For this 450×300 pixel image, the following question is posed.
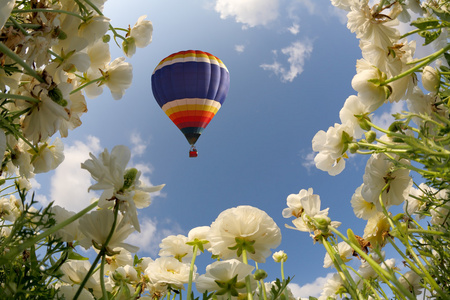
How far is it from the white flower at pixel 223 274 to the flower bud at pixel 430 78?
619mm

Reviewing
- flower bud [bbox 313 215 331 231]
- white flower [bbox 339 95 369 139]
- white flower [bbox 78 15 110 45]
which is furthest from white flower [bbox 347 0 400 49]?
white flower [bbox 78 15 110 45]

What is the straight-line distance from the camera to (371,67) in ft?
2.79

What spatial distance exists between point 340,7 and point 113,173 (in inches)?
A: 30.2

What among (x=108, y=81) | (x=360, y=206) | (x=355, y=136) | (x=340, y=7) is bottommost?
(x=360, y=206)

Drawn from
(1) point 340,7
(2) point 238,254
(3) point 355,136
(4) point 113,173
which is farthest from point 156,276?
(1) point 340,7

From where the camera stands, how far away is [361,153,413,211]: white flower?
2.71 feet

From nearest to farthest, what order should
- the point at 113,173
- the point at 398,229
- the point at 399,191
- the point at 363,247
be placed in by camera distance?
the point at 113,173
the point at 398,229
the point at 399,191
the point at 363,247

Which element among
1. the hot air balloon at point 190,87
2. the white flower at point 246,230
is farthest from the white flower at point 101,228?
the hot air balloon at point 190,87

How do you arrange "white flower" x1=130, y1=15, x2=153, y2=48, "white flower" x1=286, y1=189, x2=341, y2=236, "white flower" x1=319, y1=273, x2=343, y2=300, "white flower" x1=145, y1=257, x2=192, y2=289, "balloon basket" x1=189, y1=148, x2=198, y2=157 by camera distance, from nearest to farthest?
"white flower" x1=145, y1=257, x2=192, y2=289
"white flower" x1=286, y1=189, x2=341, y2=236
"white flower" x1=130, y1=15, x2=153, y2=48
"white flower" x1=319, y1=273, x2=343, y2=300
"balloon basket" x1=189, y1=148, x2=198, y2=157

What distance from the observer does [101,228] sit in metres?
0.54

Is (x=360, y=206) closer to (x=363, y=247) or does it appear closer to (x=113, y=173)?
(x=363, y=247)

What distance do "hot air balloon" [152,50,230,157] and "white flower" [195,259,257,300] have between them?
7.40m

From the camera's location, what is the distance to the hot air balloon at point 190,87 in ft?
26.2

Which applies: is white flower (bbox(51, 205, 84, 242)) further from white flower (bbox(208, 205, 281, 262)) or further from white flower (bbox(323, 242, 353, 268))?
white flower (bbox(323, 242, 353, 268))
